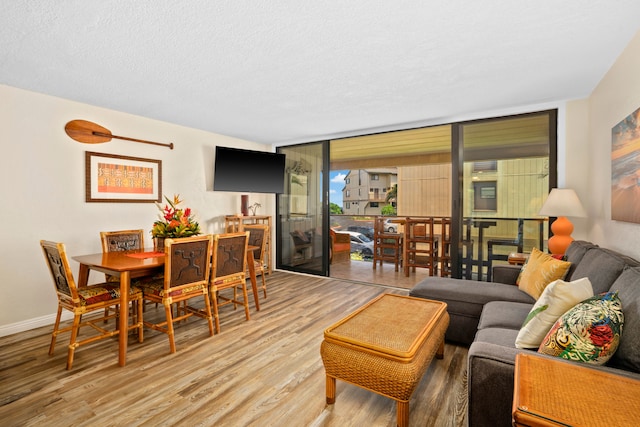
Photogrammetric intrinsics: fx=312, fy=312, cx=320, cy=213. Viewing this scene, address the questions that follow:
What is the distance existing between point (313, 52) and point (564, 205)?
2.74 m

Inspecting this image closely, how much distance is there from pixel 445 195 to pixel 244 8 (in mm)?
6529

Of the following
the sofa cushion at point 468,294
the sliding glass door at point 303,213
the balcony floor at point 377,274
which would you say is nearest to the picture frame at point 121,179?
the sliding glass door at point 303,213

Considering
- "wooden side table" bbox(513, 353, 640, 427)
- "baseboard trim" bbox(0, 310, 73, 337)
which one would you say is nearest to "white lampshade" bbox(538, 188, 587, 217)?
"wooden side table" bbox(513, 353, 640, 427)

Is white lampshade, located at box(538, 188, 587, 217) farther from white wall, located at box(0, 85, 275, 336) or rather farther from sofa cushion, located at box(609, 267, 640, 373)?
white wall, located at box(0, 85, 275, 336)

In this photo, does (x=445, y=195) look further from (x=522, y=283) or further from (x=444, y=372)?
(x=444, y=372)

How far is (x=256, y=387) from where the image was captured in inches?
82.8

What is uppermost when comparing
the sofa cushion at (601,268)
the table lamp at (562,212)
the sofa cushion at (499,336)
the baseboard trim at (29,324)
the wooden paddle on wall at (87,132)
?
the wooden paddle on wall at (87,132)

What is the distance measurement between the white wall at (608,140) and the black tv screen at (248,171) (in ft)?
13.2

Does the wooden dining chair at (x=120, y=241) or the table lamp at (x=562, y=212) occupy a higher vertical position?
the table lamp at (x=562, y=212)

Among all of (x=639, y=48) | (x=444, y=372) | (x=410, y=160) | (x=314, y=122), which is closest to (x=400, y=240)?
(x=410, y=160)

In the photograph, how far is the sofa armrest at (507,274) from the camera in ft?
9.98

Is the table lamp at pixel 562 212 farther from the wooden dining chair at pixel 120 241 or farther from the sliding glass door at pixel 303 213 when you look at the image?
the wooden dining chair at pixel 120 241

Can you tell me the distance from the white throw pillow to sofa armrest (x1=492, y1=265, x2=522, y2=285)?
1.57 m

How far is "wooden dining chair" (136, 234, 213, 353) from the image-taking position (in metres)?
2.60
